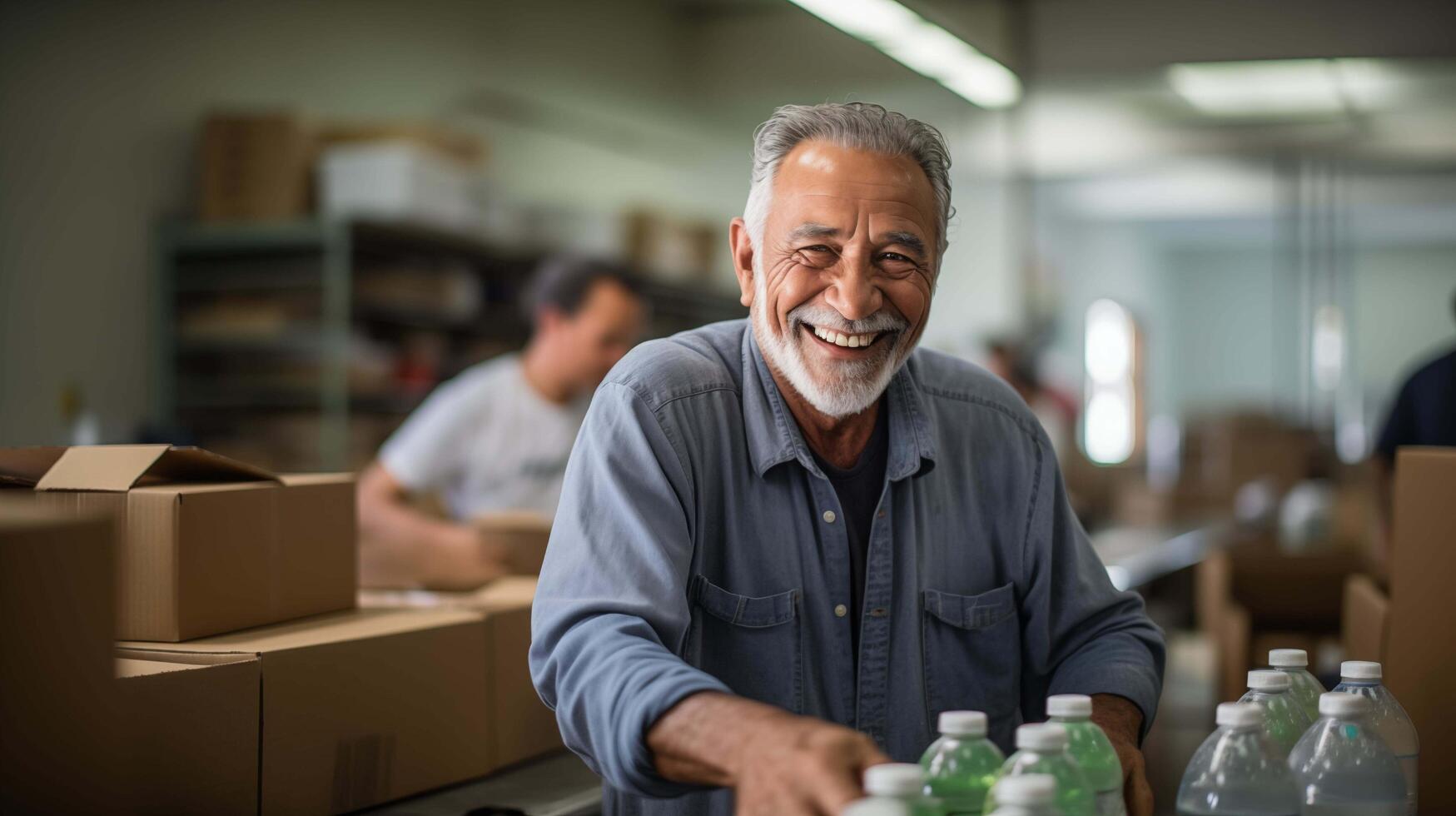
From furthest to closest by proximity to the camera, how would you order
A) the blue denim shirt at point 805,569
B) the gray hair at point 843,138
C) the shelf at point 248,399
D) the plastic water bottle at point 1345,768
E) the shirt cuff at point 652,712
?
the shelf at point 248,399 → the gray hair at point 843,138 → the blue denim shirt at point 805,569 → the plastic water bottle at point 1345,768 → the shirt cuff at point 652,712

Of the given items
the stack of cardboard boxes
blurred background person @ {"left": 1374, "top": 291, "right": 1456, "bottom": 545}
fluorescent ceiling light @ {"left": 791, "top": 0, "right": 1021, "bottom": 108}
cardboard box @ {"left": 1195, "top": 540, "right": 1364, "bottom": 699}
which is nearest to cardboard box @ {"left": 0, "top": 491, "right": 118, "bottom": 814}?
the stack of cardboard boxes

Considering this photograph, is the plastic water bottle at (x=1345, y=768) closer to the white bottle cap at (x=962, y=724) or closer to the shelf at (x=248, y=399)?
the white bottle cap at (x=962, y=724)

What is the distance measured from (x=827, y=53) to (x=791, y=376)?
6.63m

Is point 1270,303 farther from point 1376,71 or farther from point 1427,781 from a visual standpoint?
point 1427,781

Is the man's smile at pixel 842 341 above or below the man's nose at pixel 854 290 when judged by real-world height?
below

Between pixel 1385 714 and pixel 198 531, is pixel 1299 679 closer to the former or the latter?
pixel 1385 714

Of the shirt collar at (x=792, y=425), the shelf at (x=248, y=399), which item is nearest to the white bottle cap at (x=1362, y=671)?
the shirt collar at (x=792, y=425)

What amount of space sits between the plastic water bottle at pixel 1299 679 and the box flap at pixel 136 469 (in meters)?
1.30

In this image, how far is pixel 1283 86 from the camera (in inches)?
334

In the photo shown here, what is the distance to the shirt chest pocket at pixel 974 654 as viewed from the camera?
1.78 meters

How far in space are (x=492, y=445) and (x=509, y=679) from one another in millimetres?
2139

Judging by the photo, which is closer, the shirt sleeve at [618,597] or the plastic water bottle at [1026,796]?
the plastic water bottle at [1026,796]

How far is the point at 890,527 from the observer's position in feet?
5.77

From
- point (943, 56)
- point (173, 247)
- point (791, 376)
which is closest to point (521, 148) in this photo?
point (173, 247)
